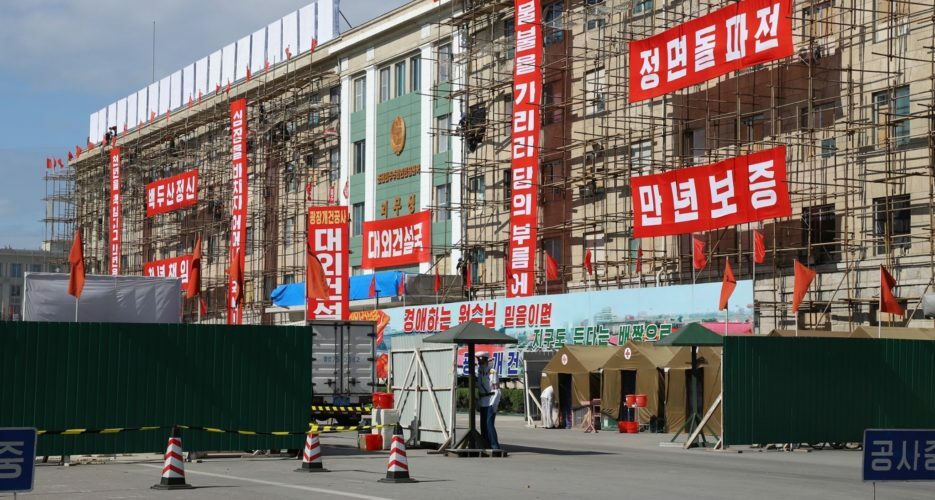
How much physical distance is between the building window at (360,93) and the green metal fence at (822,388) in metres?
42.5

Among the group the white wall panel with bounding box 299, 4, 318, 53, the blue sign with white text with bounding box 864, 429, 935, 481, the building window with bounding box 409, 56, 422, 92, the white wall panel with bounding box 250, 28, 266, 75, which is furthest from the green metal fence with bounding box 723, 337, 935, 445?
the white wall panel with bounding box 250, 28, 266, 75

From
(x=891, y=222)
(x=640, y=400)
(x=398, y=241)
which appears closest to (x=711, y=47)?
(x=891, y=222)

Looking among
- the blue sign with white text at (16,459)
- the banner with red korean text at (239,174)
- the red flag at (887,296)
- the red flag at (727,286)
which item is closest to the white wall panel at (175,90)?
the banner with red korean text at (239,174)

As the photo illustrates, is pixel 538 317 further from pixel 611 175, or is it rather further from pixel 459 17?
pixel 459 17

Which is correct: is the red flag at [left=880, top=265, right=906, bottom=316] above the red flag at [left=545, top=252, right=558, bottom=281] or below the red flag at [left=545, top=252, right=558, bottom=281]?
below

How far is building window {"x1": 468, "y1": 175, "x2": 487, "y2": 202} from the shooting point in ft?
191

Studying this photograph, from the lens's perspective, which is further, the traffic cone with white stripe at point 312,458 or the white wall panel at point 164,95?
the white wall panel at point 164,95

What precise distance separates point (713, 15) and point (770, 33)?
9.14 feet

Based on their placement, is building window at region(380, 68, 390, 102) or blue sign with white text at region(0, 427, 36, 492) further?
building window at region(380, 68, 390, 102)

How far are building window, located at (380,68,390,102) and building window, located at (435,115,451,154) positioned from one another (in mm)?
5106

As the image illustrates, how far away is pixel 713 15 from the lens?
130ft

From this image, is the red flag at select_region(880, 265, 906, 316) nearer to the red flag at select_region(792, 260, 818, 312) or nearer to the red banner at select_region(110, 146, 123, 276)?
the red flag at select_region(792, 260, 818, 312)

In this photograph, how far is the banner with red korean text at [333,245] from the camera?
52156 millimetres

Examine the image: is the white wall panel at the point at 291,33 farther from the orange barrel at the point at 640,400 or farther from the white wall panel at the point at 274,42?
the orange barrel at the point at 640,400
